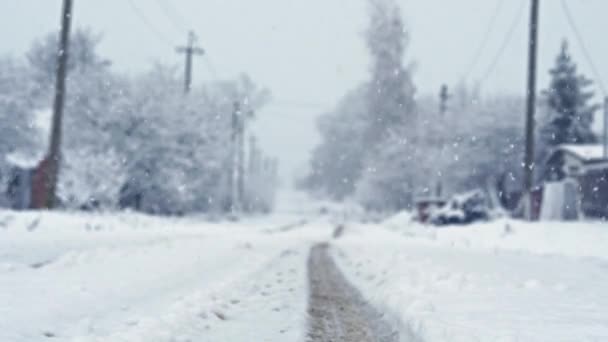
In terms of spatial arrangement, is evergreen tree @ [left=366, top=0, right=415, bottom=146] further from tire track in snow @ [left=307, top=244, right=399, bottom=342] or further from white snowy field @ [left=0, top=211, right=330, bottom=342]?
tire track in snow @ [left=307, top=244, right=399, bottom=342]

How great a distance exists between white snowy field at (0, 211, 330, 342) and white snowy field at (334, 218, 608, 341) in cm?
133

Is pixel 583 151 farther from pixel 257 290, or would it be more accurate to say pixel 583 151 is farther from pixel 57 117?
pixel 257 290

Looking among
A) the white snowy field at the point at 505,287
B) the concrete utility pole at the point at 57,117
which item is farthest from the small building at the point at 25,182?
the white snowy field at the point at 505,287

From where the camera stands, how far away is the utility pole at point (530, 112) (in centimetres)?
2603

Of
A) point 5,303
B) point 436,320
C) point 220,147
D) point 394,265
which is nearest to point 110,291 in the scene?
point 5,303

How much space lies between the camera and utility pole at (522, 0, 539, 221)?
26031 mm

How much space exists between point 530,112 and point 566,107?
3378 centimetres

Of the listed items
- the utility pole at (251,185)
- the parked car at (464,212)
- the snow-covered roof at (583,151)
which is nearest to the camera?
the parked car at (464,212)

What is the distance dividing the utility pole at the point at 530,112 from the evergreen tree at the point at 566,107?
103ft

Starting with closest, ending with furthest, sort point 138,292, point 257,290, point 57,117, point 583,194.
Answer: point 138,292 → point 257,290 → point 57,117 → point 583,194

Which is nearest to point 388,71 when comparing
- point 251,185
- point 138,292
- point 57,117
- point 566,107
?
point 566,107

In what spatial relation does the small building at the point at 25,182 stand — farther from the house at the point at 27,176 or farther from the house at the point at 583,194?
the house at the point at 583,194

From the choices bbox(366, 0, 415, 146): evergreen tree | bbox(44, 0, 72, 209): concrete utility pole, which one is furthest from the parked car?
bbox(366, 0, 415, 146): evergreen tree

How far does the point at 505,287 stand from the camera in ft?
36.6
